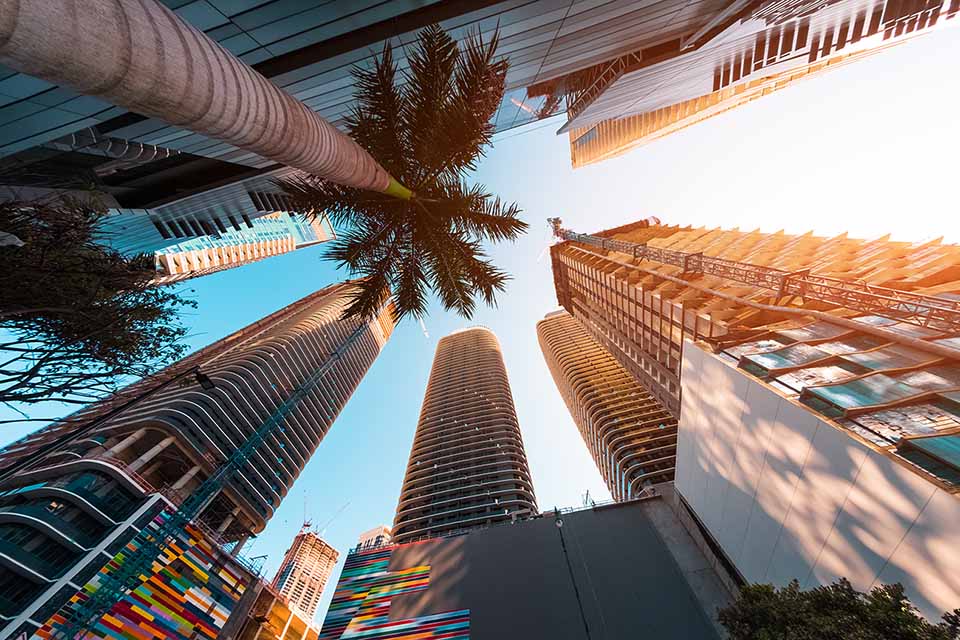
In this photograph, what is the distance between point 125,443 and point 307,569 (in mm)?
101980

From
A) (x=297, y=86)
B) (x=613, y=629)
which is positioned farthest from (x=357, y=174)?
(x=613, y=629)

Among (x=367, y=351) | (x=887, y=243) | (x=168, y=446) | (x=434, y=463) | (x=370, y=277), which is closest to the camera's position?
(x=370, y=277)

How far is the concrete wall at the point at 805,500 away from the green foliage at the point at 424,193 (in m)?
10.3

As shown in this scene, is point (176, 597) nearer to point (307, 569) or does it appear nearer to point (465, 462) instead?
point (465, 462)

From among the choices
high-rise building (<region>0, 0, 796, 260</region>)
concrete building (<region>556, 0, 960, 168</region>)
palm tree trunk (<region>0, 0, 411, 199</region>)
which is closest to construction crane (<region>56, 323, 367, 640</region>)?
palm tree trunk (<region>0, 0, 411, 199</region>)

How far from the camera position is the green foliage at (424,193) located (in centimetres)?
893

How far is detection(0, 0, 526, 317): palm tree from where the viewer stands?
2486mm

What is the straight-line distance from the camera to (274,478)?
6050cm

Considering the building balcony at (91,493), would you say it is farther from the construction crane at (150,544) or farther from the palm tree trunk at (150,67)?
the palm tree trunk at (150,67)

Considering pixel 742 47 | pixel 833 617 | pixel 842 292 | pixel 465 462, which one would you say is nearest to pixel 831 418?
pixel 833 617

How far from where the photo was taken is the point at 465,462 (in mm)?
54625

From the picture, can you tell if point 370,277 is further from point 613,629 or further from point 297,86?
point 613,629

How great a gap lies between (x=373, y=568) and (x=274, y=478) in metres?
49.6

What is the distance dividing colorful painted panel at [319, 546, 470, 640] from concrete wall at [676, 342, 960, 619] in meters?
13.9
